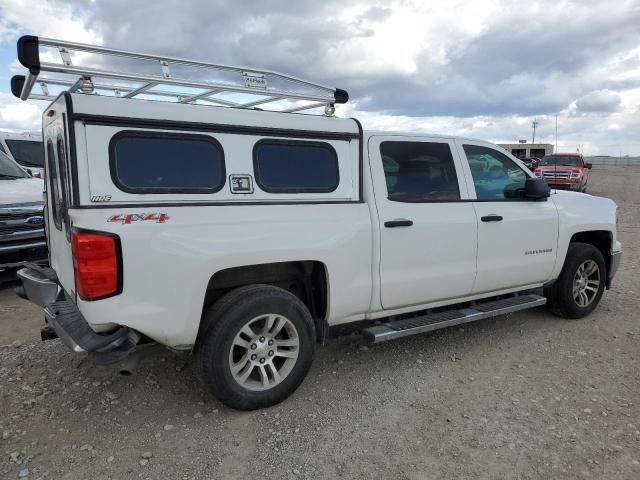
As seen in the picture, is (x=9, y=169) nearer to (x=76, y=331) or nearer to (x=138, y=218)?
(x=76, y=331)

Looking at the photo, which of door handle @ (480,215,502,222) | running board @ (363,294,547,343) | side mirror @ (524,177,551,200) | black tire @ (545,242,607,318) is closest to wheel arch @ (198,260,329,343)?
running board @ (363,294,547,343)

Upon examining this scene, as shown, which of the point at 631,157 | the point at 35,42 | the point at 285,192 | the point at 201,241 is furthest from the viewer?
the point at 631,157

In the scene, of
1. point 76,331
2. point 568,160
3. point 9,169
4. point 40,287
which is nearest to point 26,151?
point 9,169

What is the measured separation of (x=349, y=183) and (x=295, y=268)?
74 centimetres

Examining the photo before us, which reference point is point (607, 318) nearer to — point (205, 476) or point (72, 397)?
point (205, 476)

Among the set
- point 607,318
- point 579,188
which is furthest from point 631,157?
point 607,318

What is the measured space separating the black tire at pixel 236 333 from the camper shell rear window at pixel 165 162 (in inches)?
29.5

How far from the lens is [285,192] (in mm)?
3408

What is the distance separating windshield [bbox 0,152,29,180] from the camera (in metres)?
7.12

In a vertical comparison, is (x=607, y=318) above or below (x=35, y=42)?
below

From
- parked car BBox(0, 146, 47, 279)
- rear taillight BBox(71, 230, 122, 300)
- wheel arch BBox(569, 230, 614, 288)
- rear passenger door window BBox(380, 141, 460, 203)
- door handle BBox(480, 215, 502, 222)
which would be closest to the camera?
rear taillight BBox(71, 230, 122, 300)

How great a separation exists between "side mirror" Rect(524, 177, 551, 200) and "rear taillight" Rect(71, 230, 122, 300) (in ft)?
11.7

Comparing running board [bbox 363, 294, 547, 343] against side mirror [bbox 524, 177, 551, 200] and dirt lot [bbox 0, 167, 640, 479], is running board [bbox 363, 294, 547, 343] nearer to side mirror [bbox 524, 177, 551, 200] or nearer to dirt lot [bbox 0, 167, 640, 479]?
dirt lot [bbox 0, 167, 640, 479]

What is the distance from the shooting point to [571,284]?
5168 mm
